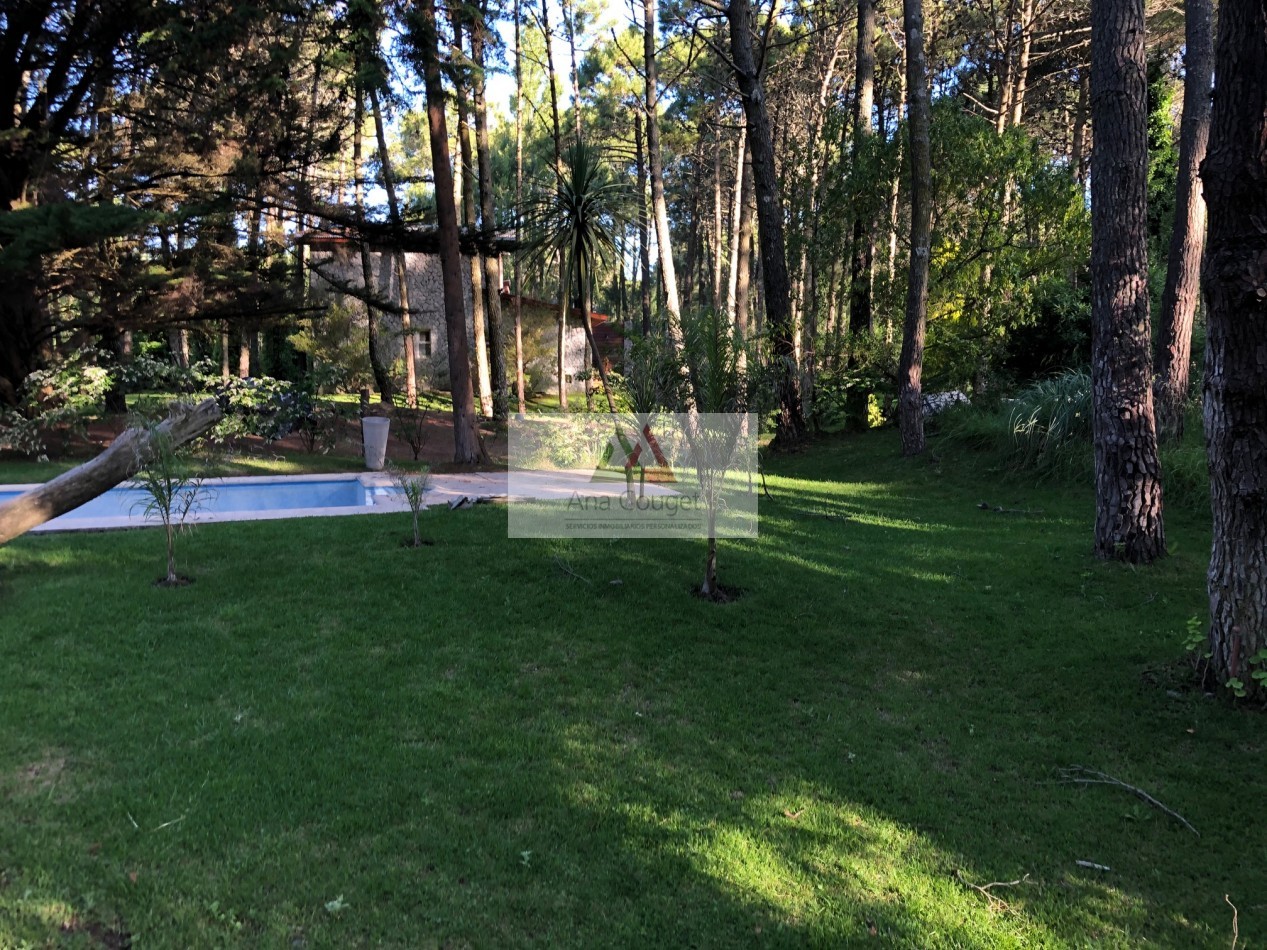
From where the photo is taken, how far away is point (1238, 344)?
3.18 m

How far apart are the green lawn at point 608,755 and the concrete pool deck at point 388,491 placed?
1.42 m

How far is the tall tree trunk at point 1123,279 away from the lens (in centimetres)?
502

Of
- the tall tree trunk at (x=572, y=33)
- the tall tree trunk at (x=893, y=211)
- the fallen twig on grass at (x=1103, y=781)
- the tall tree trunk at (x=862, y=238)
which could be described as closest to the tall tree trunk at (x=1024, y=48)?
the tall tree trunk at (x=893, y=211)

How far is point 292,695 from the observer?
3.51 metres

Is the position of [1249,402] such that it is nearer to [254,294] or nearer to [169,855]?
[169,855]

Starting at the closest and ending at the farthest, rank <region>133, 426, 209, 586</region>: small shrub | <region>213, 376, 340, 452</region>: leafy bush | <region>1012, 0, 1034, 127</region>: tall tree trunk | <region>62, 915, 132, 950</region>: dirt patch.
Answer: <region>62, 915, 132, 950</region>: dirt patch → <region>133, 426, 209, 586</region>: small shrub → <region>213, 376, 340, 452</region>: leafy bush → <region>1012, 0, 1034, 127</region>: tall tree trunk

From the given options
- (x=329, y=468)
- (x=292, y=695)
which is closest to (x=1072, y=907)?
(x=292, y=695)

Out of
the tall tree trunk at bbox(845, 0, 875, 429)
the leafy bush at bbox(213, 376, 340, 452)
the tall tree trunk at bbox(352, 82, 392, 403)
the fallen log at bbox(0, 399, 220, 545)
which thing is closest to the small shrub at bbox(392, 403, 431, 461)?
the tall tree trunk at bbox(352, 82, 392, 403)

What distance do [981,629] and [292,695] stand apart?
3967mm

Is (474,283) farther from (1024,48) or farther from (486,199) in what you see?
(1024,48)

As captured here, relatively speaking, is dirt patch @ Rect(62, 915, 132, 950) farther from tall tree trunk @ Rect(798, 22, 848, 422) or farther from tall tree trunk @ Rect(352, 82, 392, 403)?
tall tree trunk @ Rect(352, 82, 392, 403)

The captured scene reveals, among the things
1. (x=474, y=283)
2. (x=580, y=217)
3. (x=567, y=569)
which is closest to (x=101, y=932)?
(x=567, y=569)

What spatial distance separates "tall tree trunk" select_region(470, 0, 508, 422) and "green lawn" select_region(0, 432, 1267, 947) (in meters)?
8.13

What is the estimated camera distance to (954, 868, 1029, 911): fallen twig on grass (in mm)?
2236
